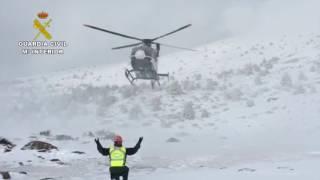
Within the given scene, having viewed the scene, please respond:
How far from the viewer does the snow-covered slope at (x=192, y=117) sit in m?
19.6

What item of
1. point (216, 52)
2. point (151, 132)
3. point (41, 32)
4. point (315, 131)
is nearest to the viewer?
point (315, 131)

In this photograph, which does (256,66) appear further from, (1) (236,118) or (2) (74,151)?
(2) (74,151)

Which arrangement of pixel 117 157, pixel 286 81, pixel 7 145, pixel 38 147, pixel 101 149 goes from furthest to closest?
pixel 286 81 → pixel 7 145 → pixel 38 147 → pixel 101 149 → pixel 117 157

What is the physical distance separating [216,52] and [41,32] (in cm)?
3129

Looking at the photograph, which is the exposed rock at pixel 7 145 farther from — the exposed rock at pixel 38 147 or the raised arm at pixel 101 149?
the raised arm at pixel 101 149

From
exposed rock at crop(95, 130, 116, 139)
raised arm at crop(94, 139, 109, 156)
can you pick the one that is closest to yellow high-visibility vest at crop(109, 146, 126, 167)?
raised arm at crop(94, 139, 109, 156)

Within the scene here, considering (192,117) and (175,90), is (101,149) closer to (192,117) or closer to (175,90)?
(192,117)

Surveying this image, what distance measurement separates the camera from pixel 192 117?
34.7 metres

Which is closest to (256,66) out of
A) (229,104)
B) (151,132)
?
(229,104)

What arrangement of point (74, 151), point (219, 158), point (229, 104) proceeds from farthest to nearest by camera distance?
1. point (229, 104)
2. point (74, 151)
3. point (219, 158)

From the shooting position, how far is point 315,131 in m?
28.0

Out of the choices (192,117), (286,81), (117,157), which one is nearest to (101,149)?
(117,157)

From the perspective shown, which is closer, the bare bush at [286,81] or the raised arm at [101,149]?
the raised arm at [101,149]

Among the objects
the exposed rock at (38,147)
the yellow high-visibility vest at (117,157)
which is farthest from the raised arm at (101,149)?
the exposed rock at (38,147)
